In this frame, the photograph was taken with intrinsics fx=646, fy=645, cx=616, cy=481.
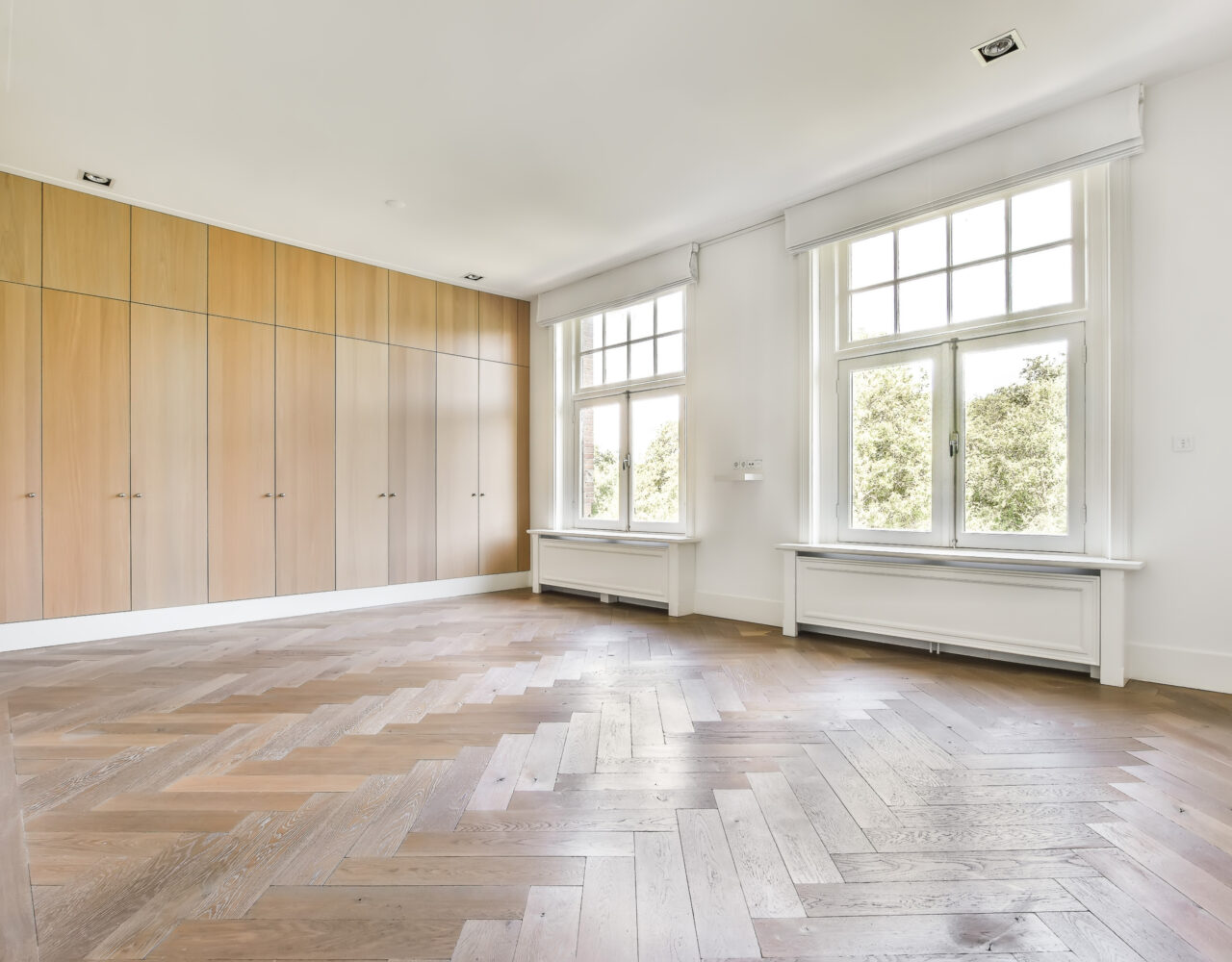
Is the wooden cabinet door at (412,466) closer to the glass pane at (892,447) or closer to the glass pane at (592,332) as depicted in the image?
the glass pane at (592,332)

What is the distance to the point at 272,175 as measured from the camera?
4.18m

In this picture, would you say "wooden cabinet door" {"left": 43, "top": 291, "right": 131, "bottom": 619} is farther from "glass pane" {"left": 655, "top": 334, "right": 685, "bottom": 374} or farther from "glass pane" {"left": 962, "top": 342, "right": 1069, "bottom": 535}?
"glass pane" {"left": 962, "top": 342, "right": 1069, "bottom": 535}

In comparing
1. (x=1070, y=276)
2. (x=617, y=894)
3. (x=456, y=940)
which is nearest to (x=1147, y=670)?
(x=1070, y=276)

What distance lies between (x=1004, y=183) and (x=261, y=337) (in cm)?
533

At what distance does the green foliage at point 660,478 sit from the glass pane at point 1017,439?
91.9 inches

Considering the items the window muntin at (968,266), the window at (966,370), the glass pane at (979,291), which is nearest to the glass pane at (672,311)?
the window at (966,370)

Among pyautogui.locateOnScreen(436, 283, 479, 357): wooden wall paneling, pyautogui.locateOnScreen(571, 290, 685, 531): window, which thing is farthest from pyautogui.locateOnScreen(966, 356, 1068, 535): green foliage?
pyautogui.locateOnScreen(436, 283, 479, 357): wooden wall paneling

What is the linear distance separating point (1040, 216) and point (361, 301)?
517 centimetres

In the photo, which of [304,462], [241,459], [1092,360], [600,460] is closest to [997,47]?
[1092,360]

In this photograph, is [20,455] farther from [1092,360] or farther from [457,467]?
[1092,360]

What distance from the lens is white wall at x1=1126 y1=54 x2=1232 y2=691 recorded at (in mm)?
3154

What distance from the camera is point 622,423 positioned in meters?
6.13

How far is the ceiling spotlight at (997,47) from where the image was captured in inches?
115

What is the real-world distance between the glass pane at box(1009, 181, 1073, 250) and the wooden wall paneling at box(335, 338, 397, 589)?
4.98m
